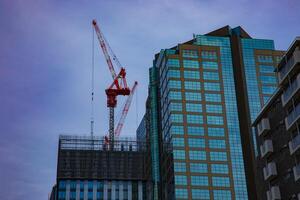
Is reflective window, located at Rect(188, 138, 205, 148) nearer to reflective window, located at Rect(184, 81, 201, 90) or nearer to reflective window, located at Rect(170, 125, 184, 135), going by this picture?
reflective window, located at Rect(170, 125, 184, 135)

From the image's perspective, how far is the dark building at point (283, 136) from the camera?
255 feet

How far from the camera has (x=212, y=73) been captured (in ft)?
627

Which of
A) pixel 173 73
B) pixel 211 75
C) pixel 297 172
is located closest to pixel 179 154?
pixel 173 73

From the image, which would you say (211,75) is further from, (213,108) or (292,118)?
(292,118)

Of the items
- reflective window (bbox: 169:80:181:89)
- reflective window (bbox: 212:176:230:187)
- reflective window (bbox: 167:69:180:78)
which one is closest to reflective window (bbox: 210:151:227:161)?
reflective window (bbox: 212:176:230:187)

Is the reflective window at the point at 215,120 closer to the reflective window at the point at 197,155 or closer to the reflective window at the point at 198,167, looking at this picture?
the reflective window at the point at 197,155

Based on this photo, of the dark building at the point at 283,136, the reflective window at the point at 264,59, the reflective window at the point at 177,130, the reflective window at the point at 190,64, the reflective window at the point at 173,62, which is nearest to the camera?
the dark building at the point at 283,136

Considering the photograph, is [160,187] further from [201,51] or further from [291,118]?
[291,118]

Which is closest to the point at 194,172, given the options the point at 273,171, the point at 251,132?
the point at 251,132

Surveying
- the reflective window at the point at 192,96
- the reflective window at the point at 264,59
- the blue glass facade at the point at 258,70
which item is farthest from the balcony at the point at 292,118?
the reflective window at the point at 264,59

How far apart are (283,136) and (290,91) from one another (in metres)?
8.24

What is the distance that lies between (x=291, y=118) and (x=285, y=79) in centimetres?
693

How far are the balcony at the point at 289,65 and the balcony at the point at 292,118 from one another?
21.1ft

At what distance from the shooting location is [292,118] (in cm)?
7881
